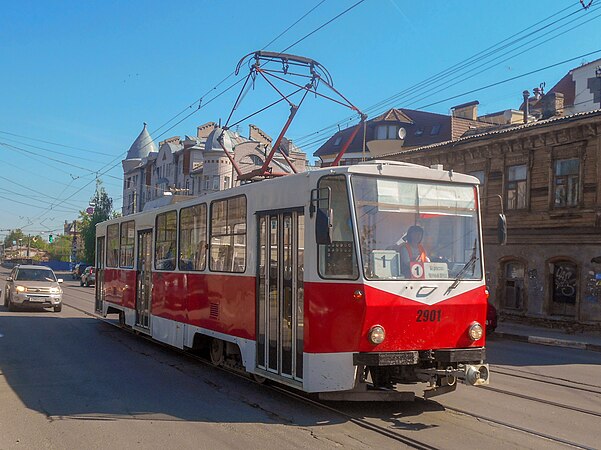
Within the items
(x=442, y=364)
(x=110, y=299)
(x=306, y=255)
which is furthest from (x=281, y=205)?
(x=110, y=299)

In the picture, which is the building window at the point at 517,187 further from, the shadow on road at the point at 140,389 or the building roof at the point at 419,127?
the building roof at the point at 419,127

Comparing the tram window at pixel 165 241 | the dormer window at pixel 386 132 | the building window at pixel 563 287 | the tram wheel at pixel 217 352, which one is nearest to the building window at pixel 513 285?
the building window at pixel 563 287

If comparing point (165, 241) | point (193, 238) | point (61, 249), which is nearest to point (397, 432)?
point (193, 238)

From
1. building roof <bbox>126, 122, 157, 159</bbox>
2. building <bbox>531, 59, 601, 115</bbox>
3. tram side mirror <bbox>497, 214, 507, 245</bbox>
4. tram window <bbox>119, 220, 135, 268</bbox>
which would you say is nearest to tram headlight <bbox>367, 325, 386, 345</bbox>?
tram side mirror <bbox>497, 214, 507, 245</bbox>

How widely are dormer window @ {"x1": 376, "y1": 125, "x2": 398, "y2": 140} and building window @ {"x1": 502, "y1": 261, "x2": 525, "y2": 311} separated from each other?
27729 mm

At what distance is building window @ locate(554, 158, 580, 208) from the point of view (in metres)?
22.1

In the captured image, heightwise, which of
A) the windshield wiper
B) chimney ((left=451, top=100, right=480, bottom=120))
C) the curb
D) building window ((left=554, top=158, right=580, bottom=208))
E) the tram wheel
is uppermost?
chimney ((left=451, top=100, right=480, bottom=120))

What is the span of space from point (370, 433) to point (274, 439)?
103 centimetres

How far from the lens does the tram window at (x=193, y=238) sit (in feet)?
34.8

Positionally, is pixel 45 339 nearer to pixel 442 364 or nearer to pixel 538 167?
pixel 442 364

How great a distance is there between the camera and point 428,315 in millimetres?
7453

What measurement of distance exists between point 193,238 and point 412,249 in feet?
15.7

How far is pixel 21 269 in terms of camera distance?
75.6 feet

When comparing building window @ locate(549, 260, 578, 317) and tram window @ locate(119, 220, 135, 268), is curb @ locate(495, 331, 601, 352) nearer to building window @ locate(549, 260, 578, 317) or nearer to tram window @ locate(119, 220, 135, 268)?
building window @ locate(549, 260, 578, 317)
